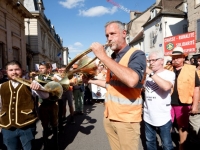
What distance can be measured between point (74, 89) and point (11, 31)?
9.45 metres

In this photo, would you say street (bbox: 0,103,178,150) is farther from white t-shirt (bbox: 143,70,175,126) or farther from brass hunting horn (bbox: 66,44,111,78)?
brass hunting horn (bbox: 66,44,111,78)

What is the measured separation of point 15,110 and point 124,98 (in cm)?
162

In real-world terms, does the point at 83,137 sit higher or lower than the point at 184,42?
lower

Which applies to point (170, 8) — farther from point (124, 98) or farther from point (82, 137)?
point (124, 98)

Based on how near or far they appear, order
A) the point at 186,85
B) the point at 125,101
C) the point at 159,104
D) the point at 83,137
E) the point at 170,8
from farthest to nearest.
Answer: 1. the point at 170,8
2. the point at 83,137
3. the point at 186,85
4. the point at 159,104
5. the point at 125,101

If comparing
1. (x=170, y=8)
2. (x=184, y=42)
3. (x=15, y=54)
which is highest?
(x=170, y=8)

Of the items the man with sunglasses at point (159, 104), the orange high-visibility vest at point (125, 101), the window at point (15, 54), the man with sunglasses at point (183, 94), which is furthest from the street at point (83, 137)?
the window at point (15, 54)

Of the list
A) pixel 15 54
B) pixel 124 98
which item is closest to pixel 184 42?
pixel 124 98

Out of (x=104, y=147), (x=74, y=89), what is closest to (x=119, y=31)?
(x=104, y=147)

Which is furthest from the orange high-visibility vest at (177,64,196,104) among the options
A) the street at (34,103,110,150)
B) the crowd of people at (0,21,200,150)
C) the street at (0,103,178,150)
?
the street at (34,103,110,150)

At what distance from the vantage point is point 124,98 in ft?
6.30

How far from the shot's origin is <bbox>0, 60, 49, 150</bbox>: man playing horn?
2652 mm

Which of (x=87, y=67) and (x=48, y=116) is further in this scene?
(x=48, y=116)

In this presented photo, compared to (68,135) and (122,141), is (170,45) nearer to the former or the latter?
(68,135)
